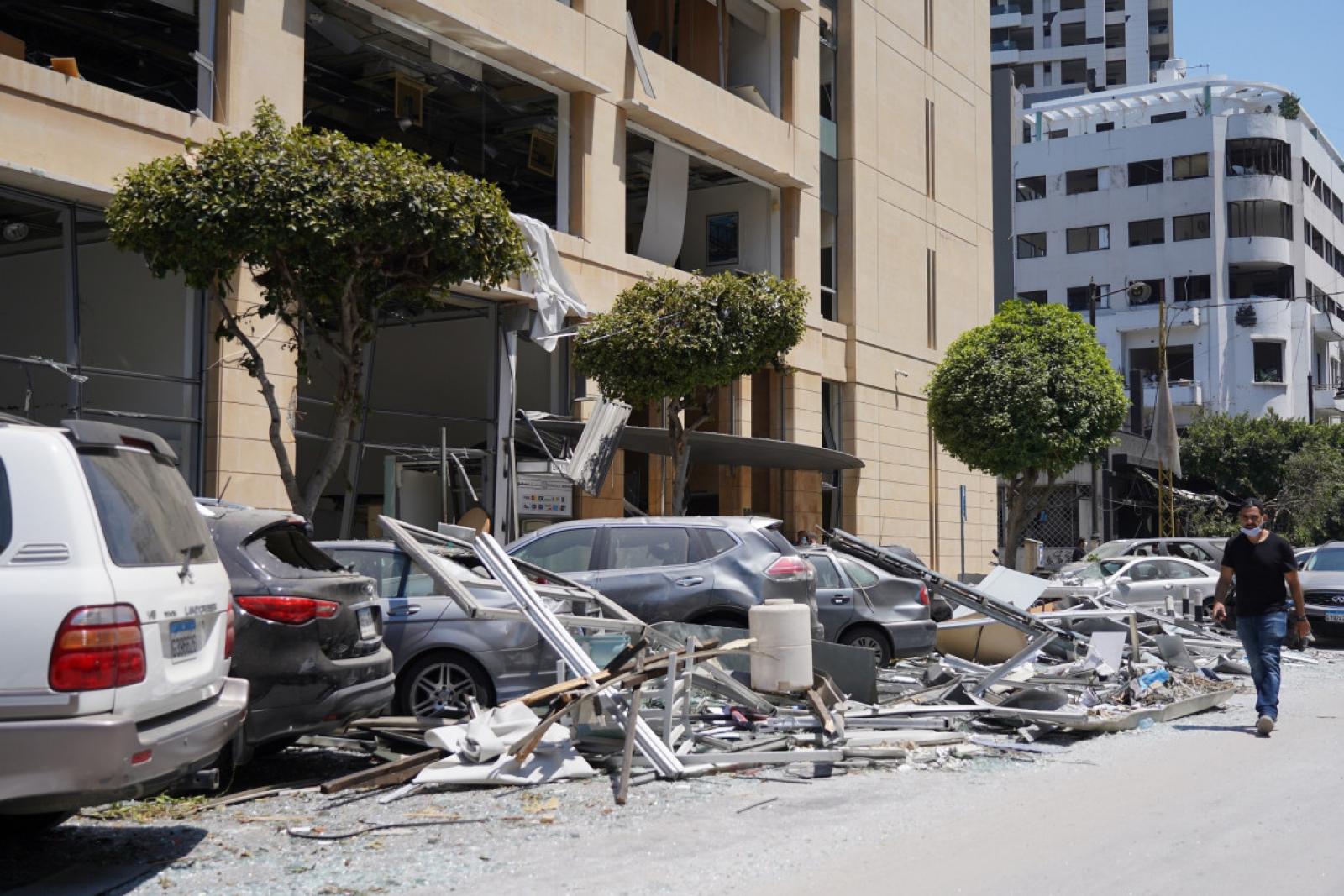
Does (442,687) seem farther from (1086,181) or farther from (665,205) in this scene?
(1086,181)

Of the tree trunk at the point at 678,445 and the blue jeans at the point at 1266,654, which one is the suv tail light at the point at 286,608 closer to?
the blue jeans at the point at 1266,654

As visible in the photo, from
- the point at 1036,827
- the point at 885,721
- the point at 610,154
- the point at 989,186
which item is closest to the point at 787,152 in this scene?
the point at 610,154

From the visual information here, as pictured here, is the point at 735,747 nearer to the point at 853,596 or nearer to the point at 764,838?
the point at 764,838

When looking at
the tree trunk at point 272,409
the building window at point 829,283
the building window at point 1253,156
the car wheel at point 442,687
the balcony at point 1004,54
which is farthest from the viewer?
the balcony at point 1004,54

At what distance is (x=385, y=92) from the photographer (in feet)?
74.4

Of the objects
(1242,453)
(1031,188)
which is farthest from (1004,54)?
(1242,453)

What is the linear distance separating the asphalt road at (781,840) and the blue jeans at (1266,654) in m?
1.61

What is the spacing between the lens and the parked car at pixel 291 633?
7336 millimetres

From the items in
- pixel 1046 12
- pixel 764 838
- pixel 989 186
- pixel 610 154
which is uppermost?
pixel 1046 12

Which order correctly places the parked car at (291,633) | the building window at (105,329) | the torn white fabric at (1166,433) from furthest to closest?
the torn white fabric at (1166,433), the building window at (105,329), the parked car at (291,633)

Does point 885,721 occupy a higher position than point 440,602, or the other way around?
point 440,602

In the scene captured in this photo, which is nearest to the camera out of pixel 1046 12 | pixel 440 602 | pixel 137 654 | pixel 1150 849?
pixel 137 654

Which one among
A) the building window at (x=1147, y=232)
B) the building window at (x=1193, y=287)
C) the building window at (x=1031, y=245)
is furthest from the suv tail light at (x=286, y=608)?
the building window at (x=1031, y=245)

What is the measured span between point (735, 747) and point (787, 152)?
19930mm
